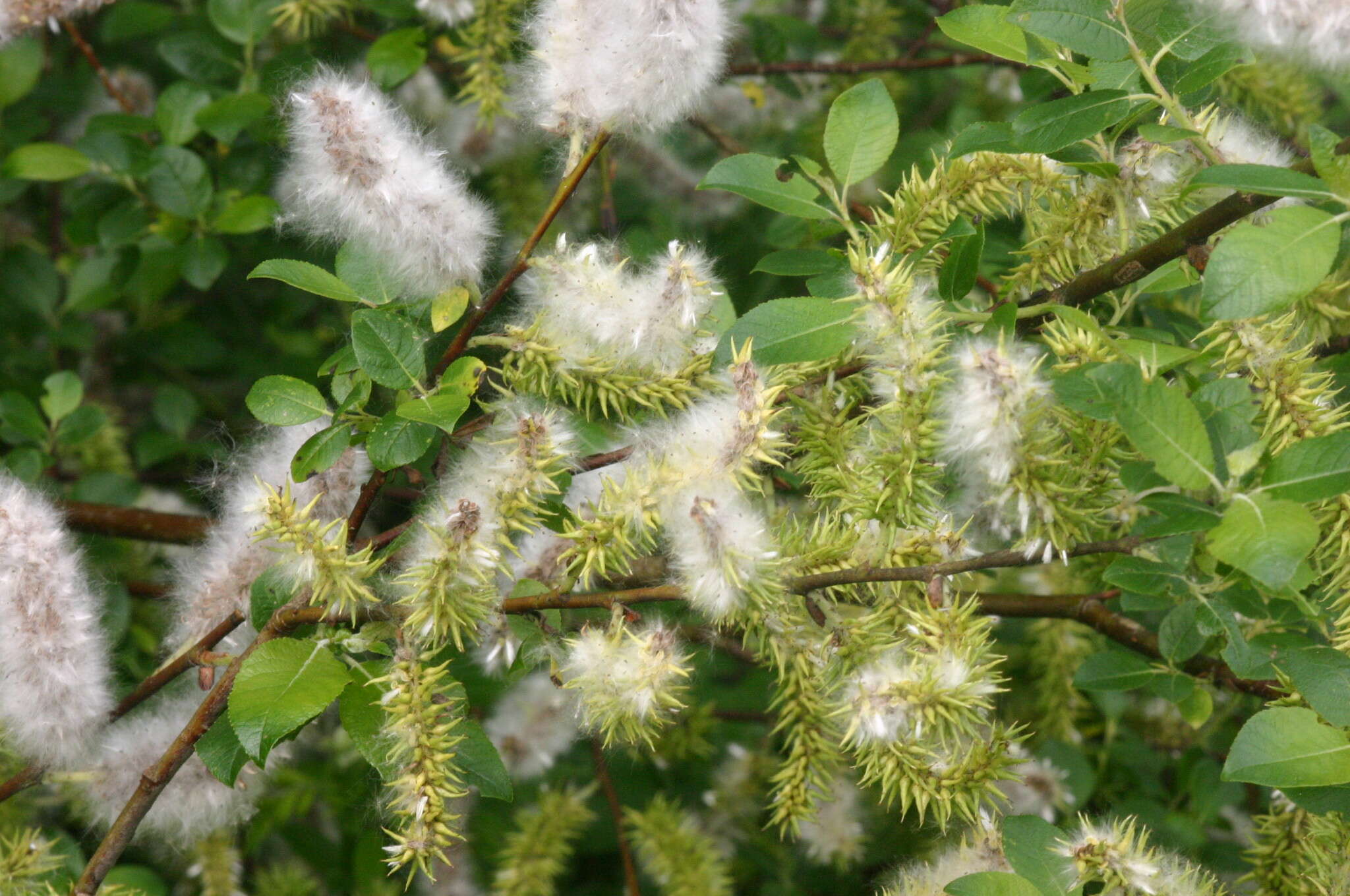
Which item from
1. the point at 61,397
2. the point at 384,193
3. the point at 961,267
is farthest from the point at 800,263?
the point at 61,397

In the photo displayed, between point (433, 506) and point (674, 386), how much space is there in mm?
305

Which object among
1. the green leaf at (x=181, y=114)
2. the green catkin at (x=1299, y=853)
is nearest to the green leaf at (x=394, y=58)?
the green leaf at (x=181, y=114)

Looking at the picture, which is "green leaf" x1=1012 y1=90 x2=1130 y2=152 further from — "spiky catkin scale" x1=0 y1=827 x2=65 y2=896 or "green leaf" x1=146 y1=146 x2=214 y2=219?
"green leaf" x1=146 y1=146 x2=214 y2=219

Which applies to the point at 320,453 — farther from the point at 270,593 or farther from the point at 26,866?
the point at 26,866

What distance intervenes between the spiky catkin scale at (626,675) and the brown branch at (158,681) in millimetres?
475

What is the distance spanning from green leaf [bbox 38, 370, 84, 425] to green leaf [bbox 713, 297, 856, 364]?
144 cm

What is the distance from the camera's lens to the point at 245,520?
1.39m

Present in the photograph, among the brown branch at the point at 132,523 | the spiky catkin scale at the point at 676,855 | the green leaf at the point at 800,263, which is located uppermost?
the green leaf at the point at 800,263

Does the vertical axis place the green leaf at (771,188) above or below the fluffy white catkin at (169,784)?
above

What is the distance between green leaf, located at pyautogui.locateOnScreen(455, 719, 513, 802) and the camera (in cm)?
120

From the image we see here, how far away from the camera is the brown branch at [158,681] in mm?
1315

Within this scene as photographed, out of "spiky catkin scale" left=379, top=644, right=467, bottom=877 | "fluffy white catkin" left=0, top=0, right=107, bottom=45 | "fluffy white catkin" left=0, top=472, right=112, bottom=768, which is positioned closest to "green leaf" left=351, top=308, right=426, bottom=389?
"spiky catkin scale" left=379, top=644, right=467, bottom=877

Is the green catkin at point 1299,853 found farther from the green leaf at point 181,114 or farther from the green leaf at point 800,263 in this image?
the green leaf at point 181,114

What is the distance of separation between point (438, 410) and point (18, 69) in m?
1.74
